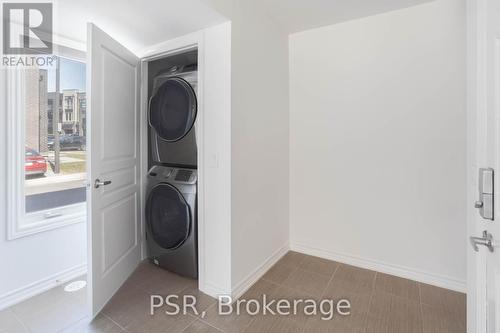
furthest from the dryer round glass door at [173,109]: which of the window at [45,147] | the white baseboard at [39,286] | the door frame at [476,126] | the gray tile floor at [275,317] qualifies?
the door frame at [476,126]

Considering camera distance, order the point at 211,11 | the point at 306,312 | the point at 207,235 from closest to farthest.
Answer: the point at 211,11 < the point at 306,312 < the point at 207,235

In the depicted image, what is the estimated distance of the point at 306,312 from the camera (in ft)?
5.74

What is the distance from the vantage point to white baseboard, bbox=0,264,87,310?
179 centimetres

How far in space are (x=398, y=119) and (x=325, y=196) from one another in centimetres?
96

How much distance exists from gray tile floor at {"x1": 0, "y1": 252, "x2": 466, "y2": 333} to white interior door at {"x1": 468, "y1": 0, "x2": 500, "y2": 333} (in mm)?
726

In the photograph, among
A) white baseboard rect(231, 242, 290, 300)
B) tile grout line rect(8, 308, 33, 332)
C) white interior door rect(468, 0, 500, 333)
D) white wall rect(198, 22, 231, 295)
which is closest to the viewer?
white interior door rect(468, 0, 500, 333)

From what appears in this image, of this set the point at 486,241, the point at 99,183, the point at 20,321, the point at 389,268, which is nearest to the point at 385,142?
the point at 389,268

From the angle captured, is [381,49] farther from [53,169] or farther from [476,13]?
[53,169]

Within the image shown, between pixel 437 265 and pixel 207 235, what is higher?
pixel 207 235

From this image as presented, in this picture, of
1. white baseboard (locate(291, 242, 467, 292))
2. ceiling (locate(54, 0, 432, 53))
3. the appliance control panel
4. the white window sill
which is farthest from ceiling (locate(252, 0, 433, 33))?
the white window sill

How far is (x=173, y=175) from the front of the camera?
2217 mm

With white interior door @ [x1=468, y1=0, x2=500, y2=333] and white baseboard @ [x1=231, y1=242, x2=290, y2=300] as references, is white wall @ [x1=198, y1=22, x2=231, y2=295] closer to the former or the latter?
white baseboard @ [x1=231, y1=242, x2=290, y2=300]

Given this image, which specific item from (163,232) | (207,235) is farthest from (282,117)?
(163,232)

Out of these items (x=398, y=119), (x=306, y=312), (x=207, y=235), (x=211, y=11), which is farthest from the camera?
(x=398, y=119)
